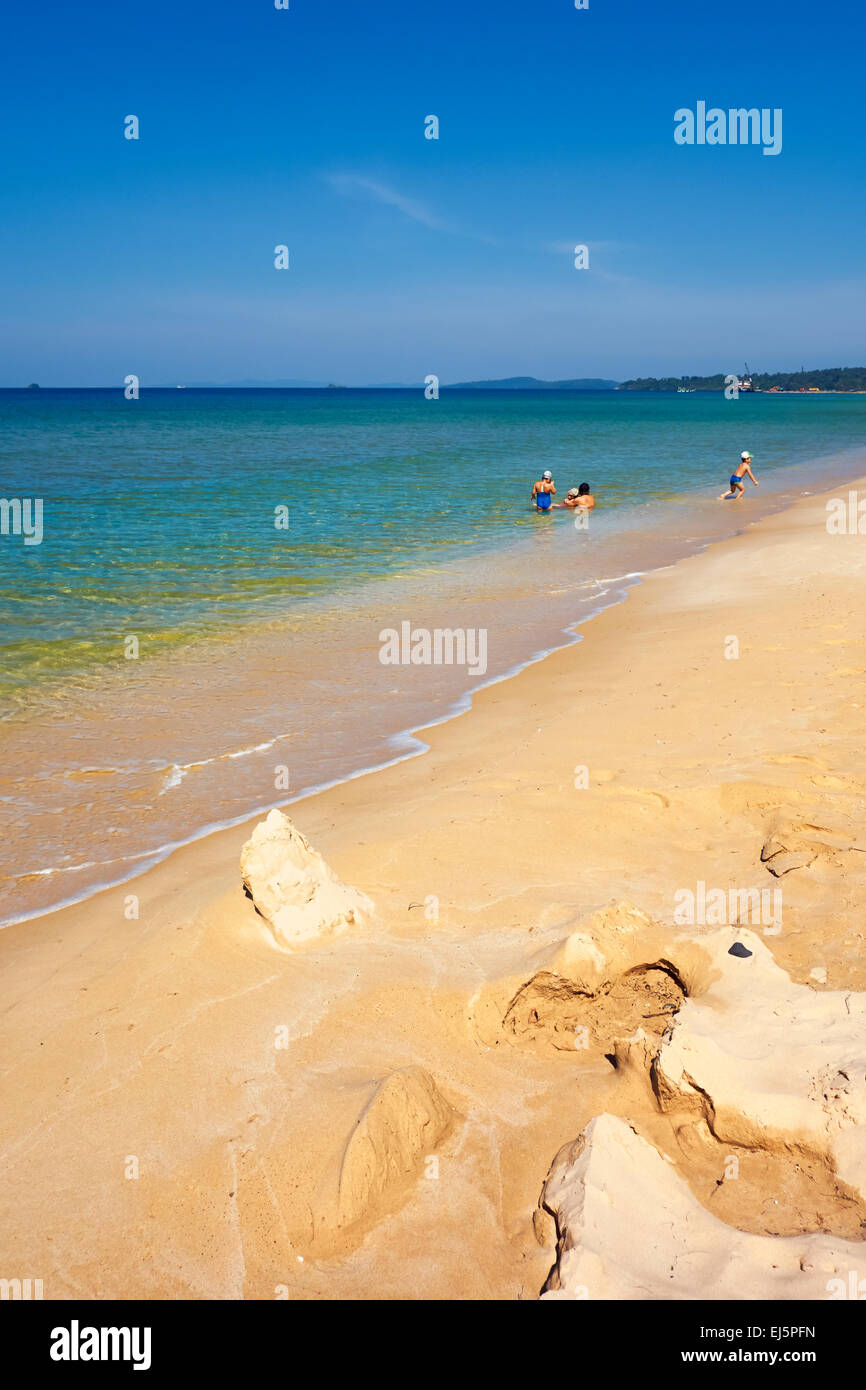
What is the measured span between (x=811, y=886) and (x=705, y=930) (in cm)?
75

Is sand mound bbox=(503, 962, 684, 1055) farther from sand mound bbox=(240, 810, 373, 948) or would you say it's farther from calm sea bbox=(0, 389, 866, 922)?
calm sea bbox=(0, 389, 866, 922)

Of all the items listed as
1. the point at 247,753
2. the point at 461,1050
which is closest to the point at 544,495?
the point at 247,753

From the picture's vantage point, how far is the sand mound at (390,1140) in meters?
3.08

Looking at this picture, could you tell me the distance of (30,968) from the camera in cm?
467

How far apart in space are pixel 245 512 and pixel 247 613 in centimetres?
1064

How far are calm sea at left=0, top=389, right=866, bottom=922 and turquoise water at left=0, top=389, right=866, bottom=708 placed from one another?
0.27 ft

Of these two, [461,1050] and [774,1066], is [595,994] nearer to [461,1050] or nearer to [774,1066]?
[461,1050]

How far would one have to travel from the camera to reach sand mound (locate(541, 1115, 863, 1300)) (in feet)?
8.52

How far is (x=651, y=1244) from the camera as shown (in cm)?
276

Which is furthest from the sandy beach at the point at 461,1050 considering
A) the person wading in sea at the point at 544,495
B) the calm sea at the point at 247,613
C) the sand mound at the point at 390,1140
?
the person wading in sea at the point at 544,495

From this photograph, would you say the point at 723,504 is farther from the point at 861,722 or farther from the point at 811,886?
the point at 811,886

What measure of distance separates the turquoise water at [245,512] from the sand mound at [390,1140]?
7.28 meters

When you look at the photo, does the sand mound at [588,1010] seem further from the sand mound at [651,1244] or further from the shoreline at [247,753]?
the shoreline at [247,753]

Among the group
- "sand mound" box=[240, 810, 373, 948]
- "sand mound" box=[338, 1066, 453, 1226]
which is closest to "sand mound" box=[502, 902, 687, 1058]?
"sand mound" box=[338, 1066, 453, 1226]
